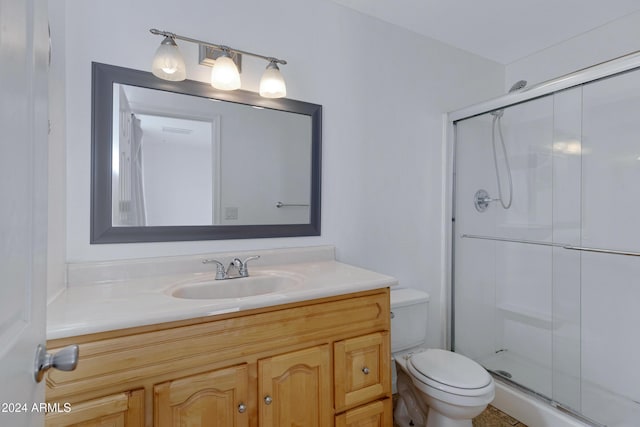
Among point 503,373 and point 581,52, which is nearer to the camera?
point 503,373

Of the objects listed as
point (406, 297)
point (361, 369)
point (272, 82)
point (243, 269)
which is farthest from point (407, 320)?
point (272, 82)

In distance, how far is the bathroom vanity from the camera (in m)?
0.84

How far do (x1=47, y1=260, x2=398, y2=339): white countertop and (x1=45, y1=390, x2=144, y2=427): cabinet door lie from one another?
196mm

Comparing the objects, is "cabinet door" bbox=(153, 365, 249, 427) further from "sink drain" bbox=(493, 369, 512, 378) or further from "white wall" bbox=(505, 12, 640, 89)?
"white wall" bbox=(505, 12, 640, 89)

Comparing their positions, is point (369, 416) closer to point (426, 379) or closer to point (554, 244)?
point (426, 379)

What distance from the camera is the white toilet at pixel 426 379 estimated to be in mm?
1354

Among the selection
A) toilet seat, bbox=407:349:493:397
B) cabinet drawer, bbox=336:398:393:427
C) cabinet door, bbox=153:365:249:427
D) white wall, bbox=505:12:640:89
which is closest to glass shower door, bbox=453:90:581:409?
white wall, bbox=505:12:640:89

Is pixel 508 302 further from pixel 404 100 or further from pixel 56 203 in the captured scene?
pixel 56 203

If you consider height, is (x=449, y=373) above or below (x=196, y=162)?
below

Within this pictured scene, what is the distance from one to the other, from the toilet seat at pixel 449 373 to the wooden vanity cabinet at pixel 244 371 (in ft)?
0.84

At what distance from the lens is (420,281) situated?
2164mm

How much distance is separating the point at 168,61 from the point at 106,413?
4.09 feet

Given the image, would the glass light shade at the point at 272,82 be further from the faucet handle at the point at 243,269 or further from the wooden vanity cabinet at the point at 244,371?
the wooden vanity cabinet at the point at 244,371

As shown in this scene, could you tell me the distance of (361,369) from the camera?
49.2 inches
